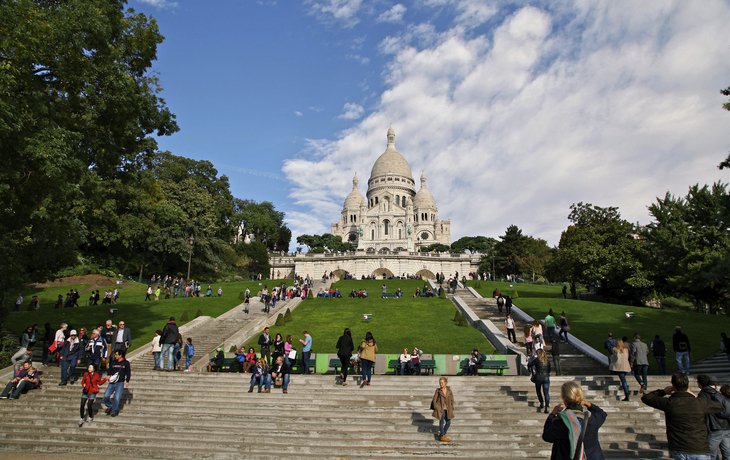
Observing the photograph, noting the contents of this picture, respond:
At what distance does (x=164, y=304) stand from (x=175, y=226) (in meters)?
15.5

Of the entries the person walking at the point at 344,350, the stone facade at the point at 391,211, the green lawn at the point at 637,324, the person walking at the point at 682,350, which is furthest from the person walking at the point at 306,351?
the stone facade at the point at 391,211

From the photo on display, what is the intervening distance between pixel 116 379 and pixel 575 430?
934 cm

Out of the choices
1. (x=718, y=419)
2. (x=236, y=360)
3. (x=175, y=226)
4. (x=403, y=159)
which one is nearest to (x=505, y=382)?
(x=718, y=419)

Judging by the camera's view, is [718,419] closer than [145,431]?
Yes

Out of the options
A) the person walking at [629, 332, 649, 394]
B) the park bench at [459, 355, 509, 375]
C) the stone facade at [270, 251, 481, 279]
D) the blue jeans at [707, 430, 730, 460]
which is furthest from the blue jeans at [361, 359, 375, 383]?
the stone facade at [270, 251, 481, 279]

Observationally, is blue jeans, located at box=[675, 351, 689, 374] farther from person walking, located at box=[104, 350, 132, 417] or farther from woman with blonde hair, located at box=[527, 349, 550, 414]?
person walking, located at box=[104, 350, 132, 417]

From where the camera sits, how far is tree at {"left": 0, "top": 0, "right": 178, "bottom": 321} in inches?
417

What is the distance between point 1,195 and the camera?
11.0m

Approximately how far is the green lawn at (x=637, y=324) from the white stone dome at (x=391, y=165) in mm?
88213

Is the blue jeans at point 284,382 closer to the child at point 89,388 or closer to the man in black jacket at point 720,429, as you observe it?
the child at point 89,388

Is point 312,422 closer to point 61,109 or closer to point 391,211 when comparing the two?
point 61,109

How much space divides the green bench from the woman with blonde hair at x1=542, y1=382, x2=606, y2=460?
849 cm

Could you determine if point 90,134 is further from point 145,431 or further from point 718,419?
point 718,419

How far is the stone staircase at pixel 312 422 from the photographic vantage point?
8180 millimetres
